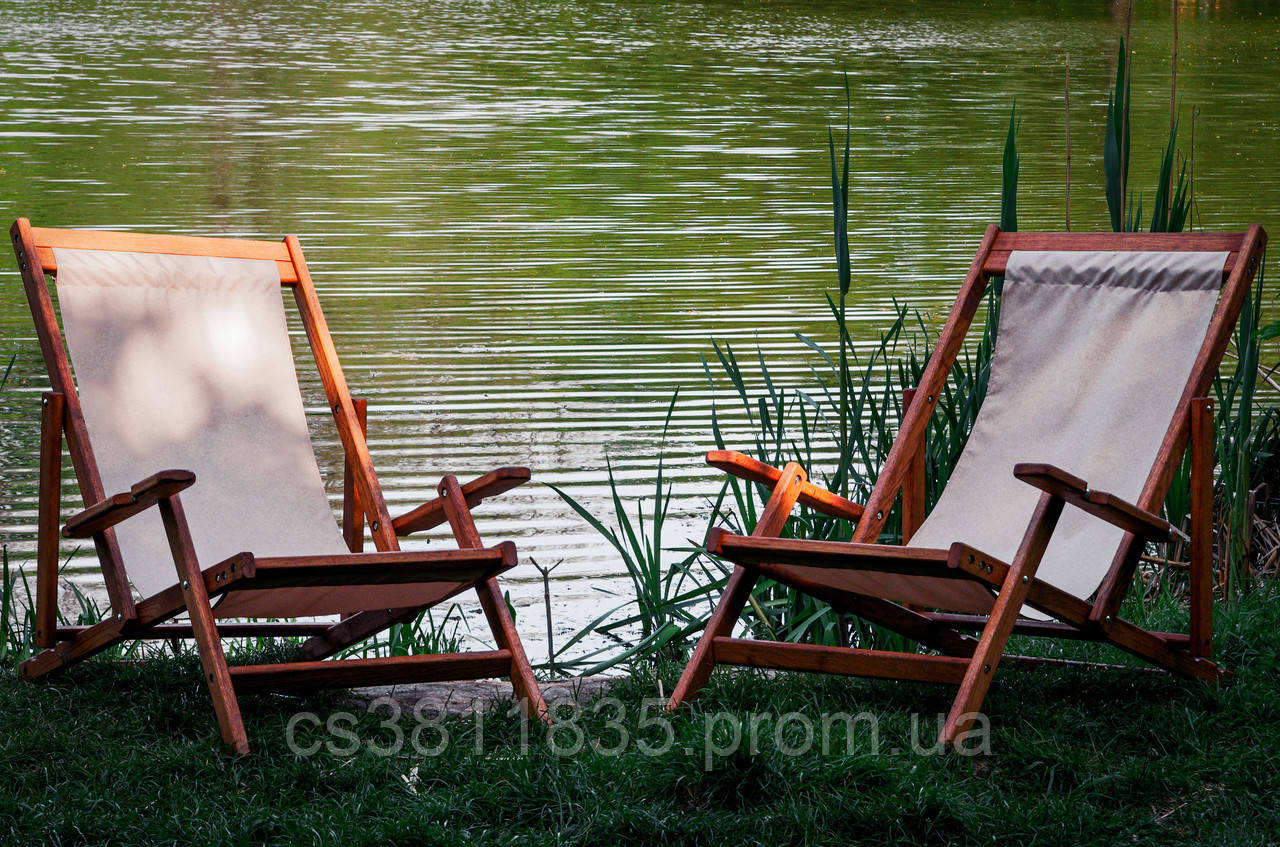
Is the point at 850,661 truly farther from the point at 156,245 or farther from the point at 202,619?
the point at 156,245

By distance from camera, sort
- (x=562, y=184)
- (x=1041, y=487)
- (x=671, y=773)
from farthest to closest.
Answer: (x=562, y=184), (x=1041, y=487), (x=671, y=773)

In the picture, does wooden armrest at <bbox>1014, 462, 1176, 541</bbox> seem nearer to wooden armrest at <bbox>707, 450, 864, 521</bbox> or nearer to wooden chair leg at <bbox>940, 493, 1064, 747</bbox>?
wooden chair leg at <bbox>940, 493, 1064, 747</bbox>

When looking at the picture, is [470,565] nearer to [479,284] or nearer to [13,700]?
[13,700]

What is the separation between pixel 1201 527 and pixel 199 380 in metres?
2.03

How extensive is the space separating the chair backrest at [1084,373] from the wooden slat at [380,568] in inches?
34.1

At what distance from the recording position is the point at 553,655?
10.9 ft

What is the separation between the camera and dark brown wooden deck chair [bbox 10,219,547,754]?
254 cm

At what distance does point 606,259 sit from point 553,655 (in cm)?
518

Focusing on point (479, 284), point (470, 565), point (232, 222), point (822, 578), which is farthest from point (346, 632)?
point (232, 222)

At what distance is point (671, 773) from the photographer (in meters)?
2.32

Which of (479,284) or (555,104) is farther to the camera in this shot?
(555,104)

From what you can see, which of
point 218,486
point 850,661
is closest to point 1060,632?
point 850,661

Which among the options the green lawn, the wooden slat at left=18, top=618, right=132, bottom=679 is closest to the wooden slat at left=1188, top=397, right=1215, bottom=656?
the green lawn

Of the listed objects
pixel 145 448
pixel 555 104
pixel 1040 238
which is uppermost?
pixel 1040 238
